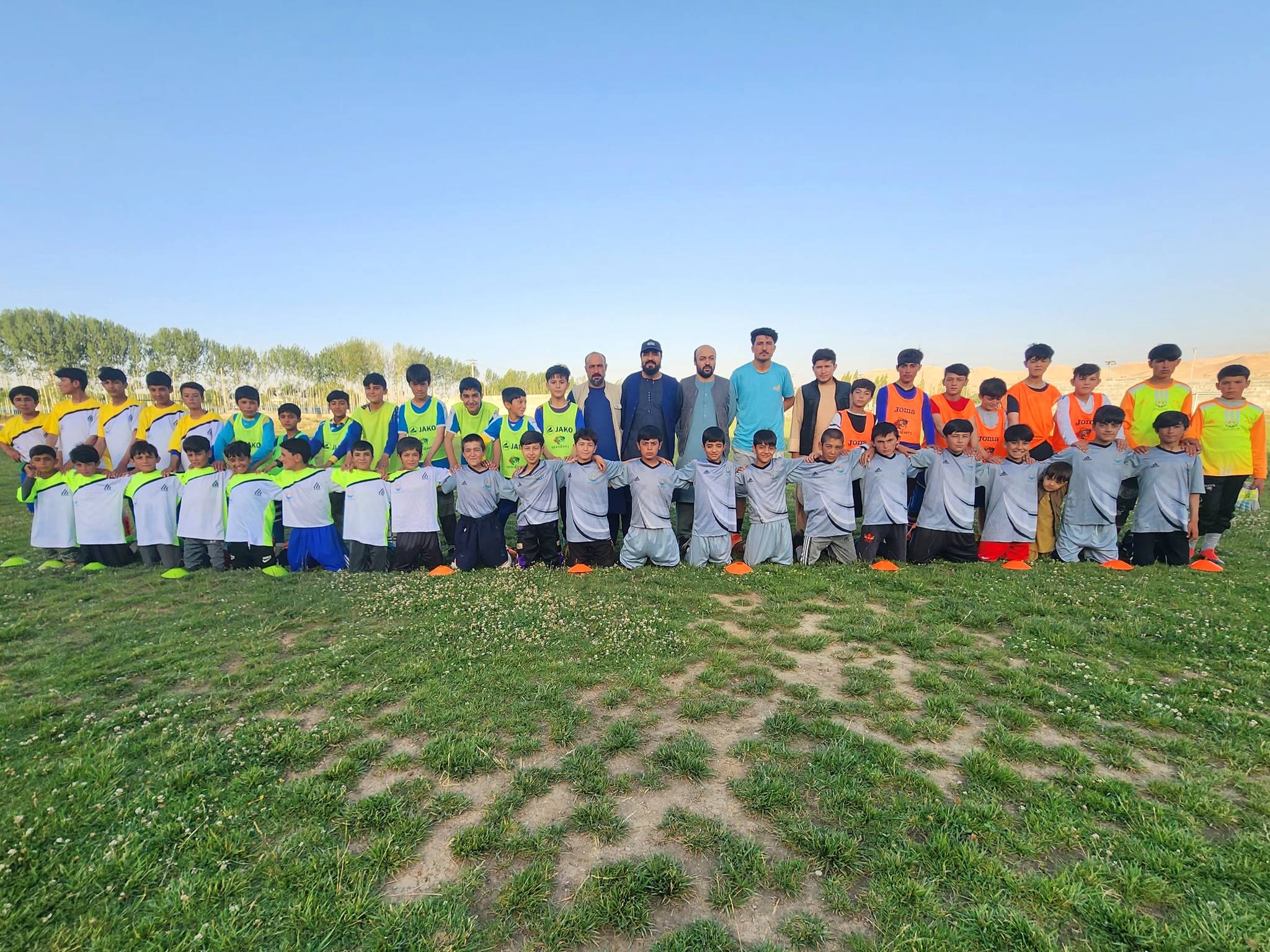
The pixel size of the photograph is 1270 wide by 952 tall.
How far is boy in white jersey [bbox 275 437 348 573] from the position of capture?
27.1 feet

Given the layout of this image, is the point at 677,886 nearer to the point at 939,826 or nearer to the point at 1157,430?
the point at 939,826

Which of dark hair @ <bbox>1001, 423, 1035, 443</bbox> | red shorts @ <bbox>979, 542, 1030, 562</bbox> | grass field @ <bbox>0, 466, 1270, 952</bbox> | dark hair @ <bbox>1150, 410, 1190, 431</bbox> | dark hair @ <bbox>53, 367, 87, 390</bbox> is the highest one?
dark hair @ <bbox>53, 367, 87, 390</bbox>

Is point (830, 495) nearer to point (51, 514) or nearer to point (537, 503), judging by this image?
point (537, 503)

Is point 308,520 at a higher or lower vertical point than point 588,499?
lower

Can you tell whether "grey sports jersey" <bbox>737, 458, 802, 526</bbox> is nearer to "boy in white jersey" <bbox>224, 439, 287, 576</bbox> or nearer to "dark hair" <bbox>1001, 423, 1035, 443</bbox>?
"dark hair" <bbox>1001, 423, 1035, 443</bbox>

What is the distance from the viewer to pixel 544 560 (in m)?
8.46

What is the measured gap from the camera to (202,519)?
8281mm

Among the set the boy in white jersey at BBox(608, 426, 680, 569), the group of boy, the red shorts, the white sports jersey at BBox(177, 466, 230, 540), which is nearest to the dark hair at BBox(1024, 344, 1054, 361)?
the group of boy

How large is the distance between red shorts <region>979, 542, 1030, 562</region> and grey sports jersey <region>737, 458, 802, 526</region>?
3029 millimetres

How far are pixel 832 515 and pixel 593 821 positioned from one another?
19.6 feet

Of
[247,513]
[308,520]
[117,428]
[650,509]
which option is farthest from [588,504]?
[117,428]

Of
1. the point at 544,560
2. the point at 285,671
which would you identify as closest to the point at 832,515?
the point at 544,560

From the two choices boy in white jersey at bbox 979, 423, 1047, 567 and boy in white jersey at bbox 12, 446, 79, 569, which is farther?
boy in white jersey at bbox 12, 446, 79, 569

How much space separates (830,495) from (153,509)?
10.1 m
